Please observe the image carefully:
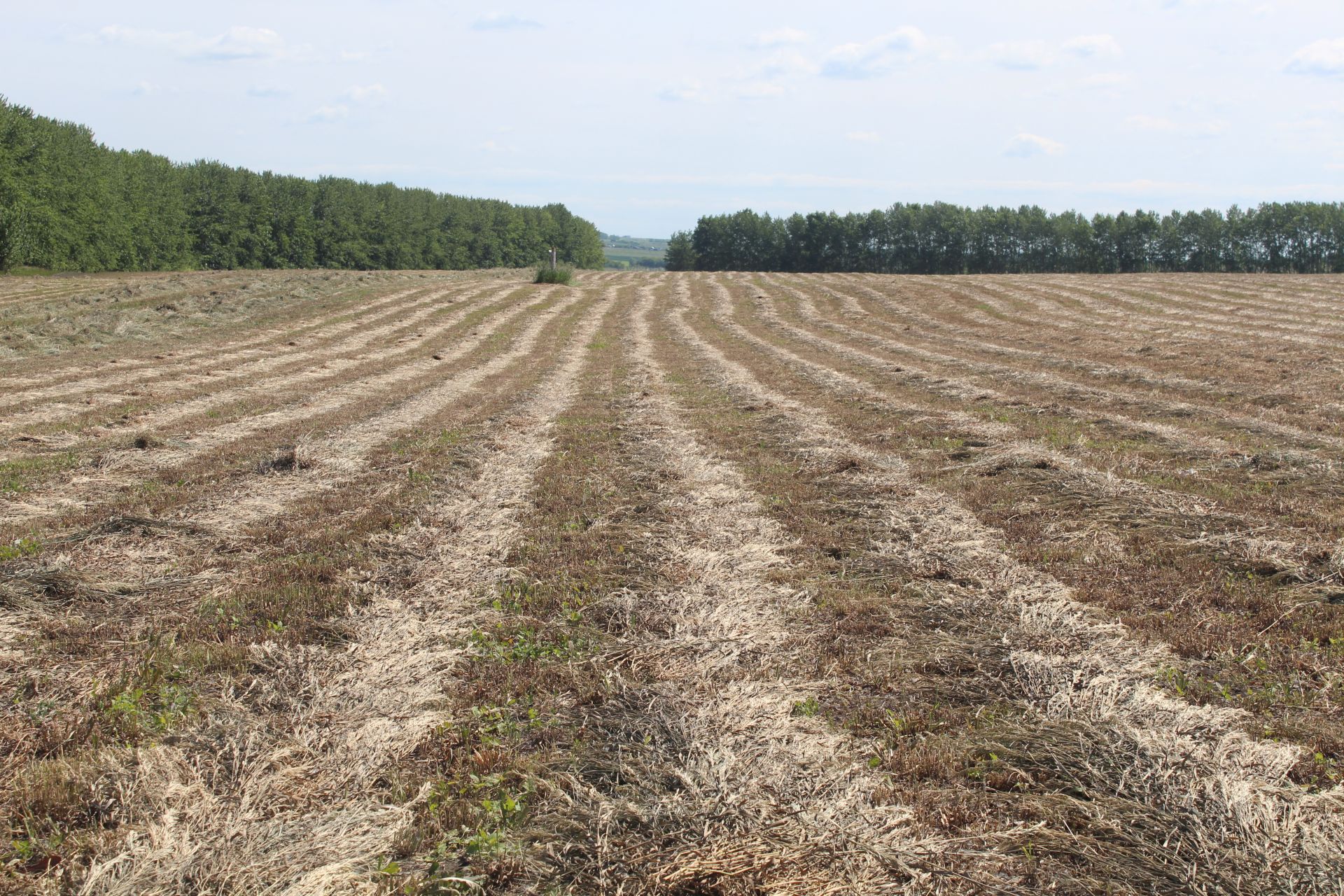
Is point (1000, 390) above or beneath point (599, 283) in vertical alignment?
beneath

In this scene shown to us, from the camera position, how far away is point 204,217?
62469 mm

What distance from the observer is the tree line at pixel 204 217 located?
1793 inches

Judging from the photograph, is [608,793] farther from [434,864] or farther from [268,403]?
[268,403]

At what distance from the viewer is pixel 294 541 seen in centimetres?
740

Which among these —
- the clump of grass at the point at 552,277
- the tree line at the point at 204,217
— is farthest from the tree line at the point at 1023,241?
the clump of grass at the point at 552,277

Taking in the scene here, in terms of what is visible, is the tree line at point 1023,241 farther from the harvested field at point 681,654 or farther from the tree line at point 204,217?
the harvested field at point 681,654

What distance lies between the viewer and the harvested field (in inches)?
132

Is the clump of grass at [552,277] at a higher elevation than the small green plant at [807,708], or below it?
higher

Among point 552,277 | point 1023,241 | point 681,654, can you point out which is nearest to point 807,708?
point 681,654

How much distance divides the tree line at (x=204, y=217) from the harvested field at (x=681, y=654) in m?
44.1

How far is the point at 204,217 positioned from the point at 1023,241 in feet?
269

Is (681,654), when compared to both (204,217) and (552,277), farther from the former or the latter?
(204,217)

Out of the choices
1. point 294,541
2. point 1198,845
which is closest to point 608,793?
point 1198,845

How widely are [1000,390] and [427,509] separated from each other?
A: 12414mm
